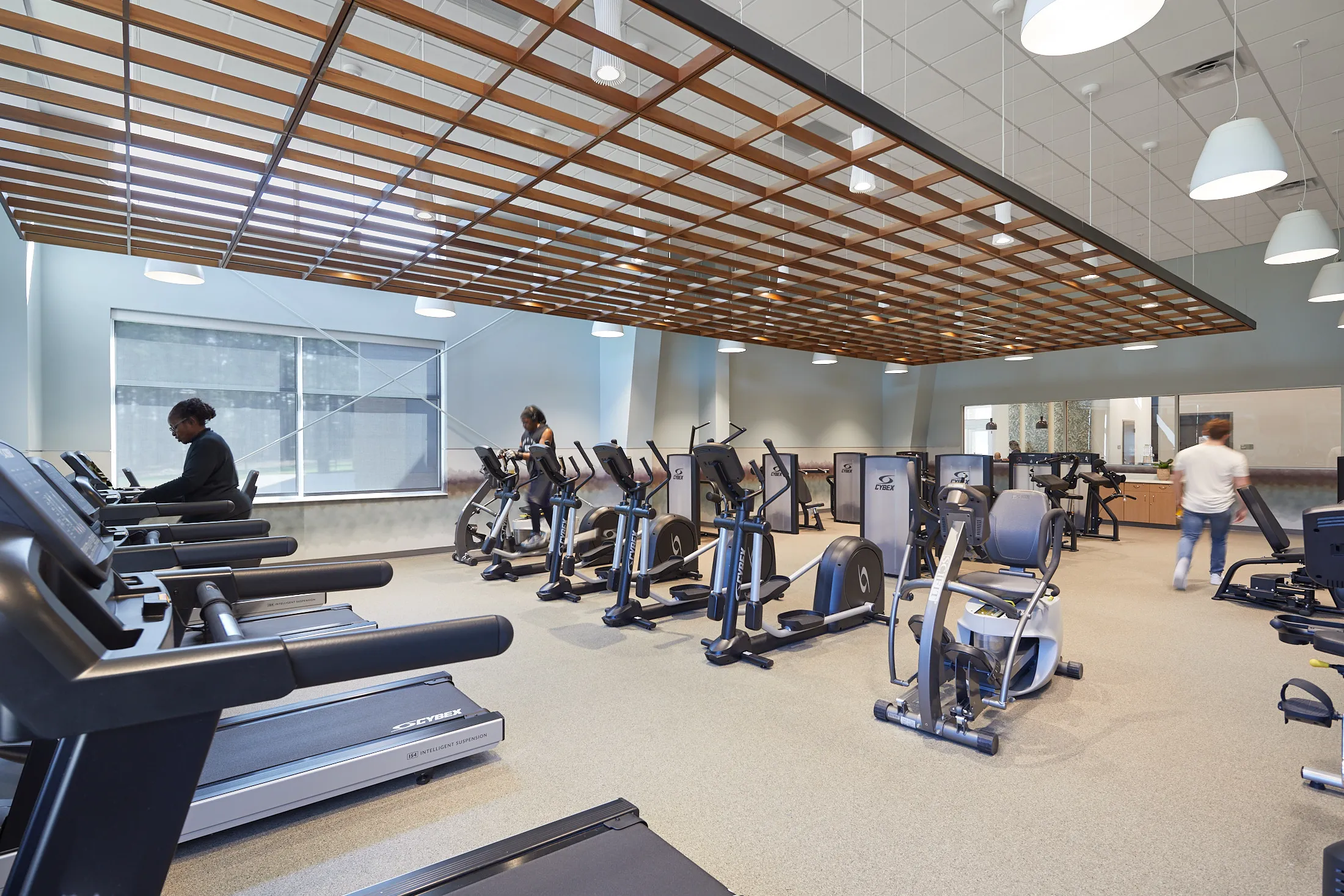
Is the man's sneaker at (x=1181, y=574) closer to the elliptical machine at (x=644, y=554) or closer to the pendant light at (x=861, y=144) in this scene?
the elliptical machine at (x=644, y=554)

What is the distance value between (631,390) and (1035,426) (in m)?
8.60

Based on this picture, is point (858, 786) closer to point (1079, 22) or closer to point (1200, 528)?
point (1079, 22)

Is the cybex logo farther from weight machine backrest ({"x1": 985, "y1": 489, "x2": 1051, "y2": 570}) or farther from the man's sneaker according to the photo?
the man's sneaker

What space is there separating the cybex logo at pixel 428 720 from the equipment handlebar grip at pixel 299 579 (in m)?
1.55

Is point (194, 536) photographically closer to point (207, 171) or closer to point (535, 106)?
point (535, 106)

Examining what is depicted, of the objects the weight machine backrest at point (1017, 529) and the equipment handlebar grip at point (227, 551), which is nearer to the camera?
the equipment handlebar grip at point (227, 551)

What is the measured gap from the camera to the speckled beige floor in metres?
2.22

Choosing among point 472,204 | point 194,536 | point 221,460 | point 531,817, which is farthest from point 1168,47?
point 221,460

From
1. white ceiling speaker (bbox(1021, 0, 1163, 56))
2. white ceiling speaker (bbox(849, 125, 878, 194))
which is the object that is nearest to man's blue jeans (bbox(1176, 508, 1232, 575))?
white ceiling speaker (bbox(849, 125, 878, 194))

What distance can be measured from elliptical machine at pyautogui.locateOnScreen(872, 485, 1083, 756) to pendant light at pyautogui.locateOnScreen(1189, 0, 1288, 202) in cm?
223

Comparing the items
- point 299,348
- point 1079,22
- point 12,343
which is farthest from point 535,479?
point 1079,22

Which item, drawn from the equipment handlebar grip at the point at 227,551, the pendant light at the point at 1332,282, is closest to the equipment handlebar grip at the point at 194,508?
the equipment handlebar grip at the point at 227,551

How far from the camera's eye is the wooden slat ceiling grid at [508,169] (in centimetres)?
321

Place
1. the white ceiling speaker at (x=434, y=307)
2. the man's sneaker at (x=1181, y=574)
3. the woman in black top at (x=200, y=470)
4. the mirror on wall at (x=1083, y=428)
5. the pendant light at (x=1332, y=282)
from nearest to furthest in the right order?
the woman in black top at (x=200, y=470) < the man's sneaker at (x=1181, y=574) < the pendant light at (x=1332, y=282) < the white ceiling speaker at (x=434, y=307) < the mirror on wall at (x=1083, y=428)
